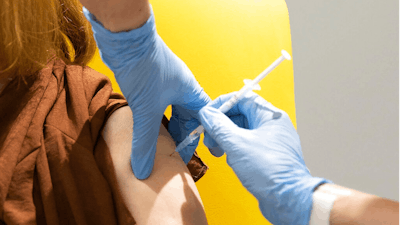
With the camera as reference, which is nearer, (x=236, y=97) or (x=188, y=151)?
(x=236, y=97)

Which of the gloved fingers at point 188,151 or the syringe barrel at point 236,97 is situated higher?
the syringe barrel at point 236,97

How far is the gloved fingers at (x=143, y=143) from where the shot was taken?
642mm

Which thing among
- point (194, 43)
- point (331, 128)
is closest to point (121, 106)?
A: point (194, 43)

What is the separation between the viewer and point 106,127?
0.74 m

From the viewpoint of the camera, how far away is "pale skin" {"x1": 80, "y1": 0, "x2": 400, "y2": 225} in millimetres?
462

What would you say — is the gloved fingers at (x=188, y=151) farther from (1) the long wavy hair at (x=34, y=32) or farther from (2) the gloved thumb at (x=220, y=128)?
(1) the long wavy hair at (x=34, y=32)

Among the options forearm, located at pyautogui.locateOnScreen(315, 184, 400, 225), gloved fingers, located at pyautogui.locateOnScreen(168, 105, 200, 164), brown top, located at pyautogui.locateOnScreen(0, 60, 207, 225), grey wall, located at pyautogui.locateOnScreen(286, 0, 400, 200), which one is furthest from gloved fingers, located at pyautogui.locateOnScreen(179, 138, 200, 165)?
grey wall, located at pyautogui.locateOnScreen(286, 0, 400, 200)

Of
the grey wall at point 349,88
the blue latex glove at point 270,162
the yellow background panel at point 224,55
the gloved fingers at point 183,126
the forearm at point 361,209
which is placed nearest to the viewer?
the forearm at point 361,209

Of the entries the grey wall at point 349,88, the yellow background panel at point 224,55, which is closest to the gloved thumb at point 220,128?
the yellow background panel at point 224,55

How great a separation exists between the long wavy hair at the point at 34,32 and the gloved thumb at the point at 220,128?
479mm

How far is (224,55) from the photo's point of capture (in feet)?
3.81

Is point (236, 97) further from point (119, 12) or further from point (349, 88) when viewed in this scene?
point (349, 88)

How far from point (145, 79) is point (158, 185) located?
0.92 feet

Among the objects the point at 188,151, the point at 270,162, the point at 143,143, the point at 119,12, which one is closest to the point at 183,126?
the point at 188,151
